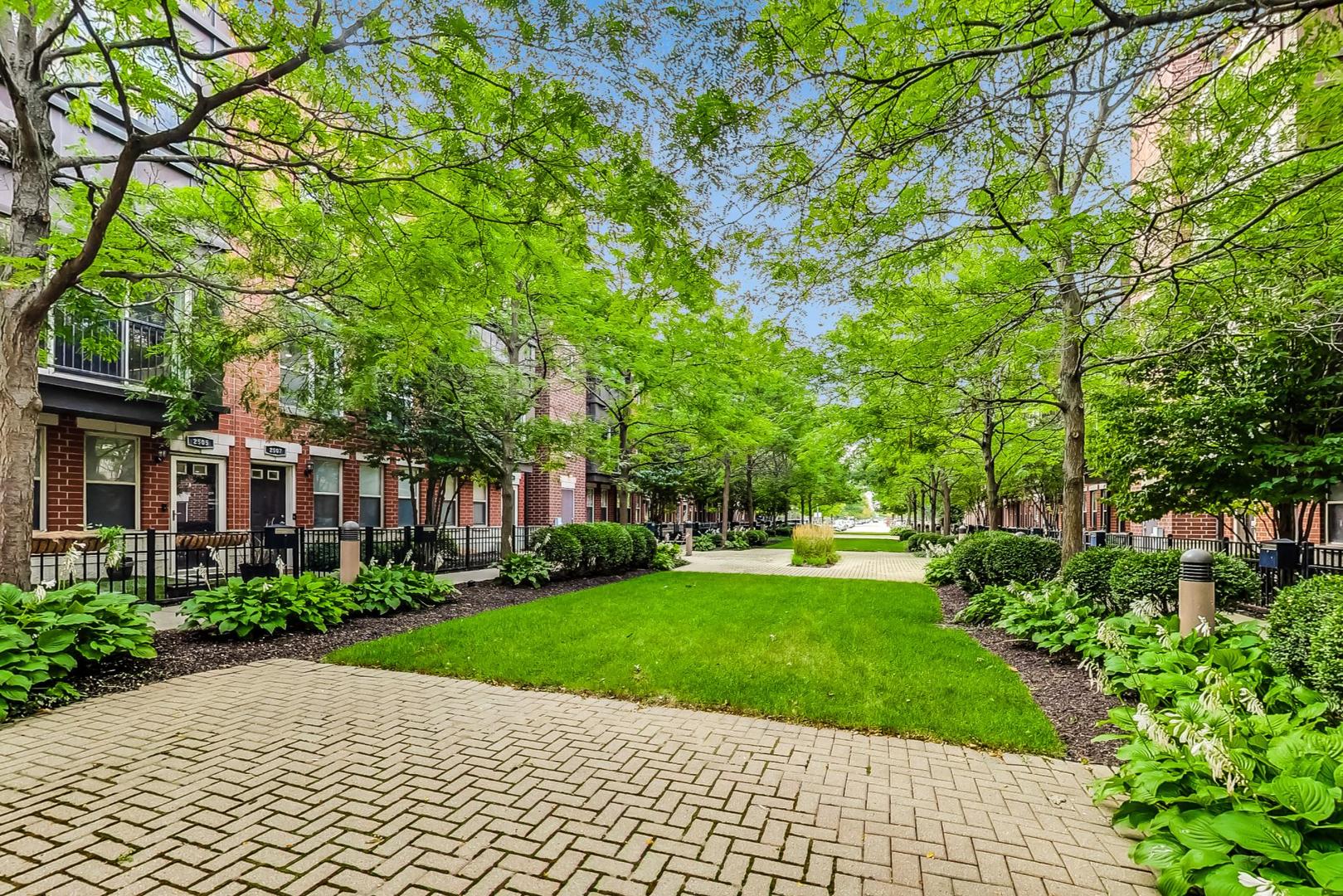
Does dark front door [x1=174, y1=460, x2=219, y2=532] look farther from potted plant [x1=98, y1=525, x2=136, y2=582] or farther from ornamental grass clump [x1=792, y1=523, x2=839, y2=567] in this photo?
ornamental grass clump [x1=792, y1=523, x2=839, y2=567]

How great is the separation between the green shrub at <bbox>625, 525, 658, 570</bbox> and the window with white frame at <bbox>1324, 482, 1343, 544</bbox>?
14.1 metres

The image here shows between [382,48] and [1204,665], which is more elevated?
[382,48]

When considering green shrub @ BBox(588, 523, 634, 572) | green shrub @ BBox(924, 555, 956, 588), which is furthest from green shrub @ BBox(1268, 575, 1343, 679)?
green shrub @ BBox(588, 523, 634, 572)

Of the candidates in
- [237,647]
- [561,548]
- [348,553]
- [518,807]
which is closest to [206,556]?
[348,553]

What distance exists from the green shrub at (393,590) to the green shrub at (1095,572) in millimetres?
8780

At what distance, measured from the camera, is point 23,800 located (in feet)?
11.2

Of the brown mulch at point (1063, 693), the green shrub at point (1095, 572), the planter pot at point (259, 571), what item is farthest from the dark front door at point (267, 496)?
the green shrub at point (1095, 572)

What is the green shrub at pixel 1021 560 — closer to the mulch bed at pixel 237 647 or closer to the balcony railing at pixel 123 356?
the mulch bed at pixel 237 647

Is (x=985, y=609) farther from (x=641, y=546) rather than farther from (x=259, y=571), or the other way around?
(x=259, y=571)

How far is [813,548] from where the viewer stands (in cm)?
1917

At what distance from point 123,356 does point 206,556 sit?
3.97 metres

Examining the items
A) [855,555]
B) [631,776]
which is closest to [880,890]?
[631,776]

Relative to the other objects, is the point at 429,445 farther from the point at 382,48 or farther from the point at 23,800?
the point at 23,800

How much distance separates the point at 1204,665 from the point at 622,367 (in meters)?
12.3
